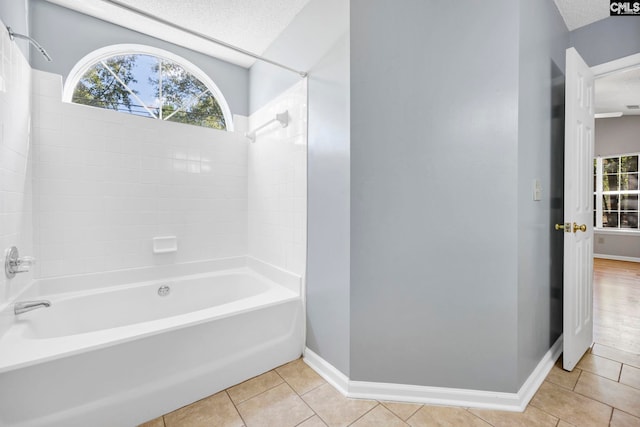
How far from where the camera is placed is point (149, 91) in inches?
95.0

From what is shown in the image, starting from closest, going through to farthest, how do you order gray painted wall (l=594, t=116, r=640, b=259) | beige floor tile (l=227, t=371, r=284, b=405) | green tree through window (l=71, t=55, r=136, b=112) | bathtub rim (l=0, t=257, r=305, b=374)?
1. bathtub rim (l=0, t=257, r=305, b=374)
2. beige floor tile (l=227, t=371, r=284, b=405)
3. green tree through window (l=71, t=55, r=136, b=112)
4. gray painted wall (l=594, t=116, r=640, b=259)

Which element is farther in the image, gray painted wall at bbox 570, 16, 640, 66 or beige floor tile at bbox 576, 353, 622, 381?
gray painted wall at bbox 570, 16, 640, 66

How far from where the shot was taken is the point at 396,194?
153cm

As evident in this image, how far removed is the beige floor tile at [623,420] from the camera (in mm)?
1342

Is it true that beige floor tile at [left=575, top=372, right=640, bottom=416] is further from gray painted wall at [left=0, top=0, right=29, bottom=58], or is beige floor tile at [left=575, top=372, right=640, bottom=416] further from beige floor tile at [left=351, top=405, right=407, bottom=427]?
gray painted wall at [left=0, top=0, right=29, bottom=58]

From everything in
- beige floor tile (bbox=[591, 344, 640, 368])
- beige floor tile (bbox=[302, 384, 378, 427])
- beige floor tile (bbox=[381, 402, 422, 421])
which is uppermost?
beige floor tile (bbox=[591, 344, 640, 368])

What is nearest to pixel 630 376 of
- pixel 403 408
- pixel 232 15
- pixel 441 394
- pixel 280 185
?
pixel 441 394

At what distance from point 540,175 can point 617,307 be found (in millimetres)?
2385

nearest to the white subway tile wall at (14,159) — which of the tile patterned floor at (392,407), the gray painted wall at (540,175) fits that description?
the tile patterned floor at (392,407)

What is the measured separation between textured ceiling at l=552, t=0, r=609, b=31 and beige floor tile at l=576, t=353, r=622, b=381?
239 cm

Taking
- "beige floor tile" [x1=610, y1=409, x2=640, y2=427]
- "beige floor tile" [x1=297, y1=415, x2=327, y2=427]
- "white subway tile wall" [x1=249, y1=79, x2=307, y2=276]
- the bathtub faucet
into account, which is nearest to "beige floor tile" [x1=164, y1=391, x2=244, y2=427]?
"beige floor tile" [x1=297, y1=415, x2=327, y2=427]

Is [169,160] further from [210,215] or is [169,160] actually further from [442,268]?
[442,268]

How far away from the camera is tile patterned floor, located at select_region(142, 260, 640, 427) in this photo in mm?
1383

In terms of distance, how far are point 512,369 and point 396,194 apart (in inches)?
43.0
